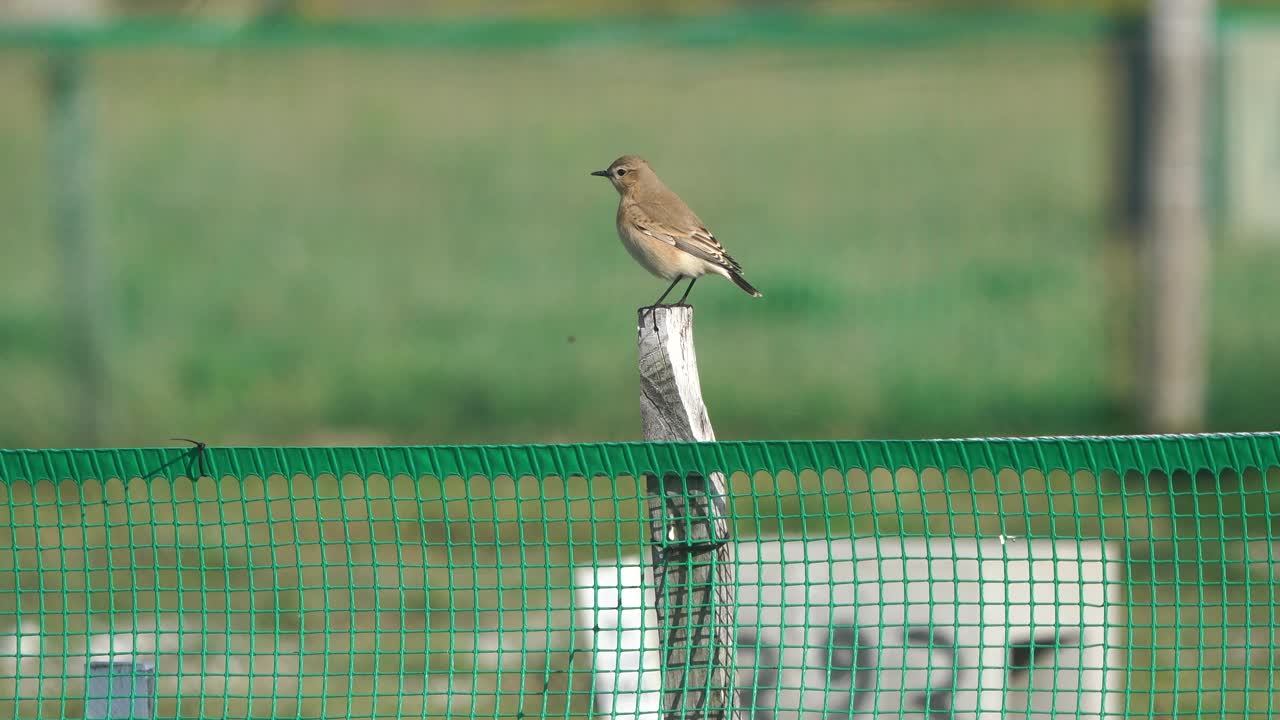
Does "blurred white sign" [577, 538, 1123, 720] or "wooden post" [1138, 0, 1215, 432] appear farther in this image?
"wooden post" [1138, 0, 1215, 432]

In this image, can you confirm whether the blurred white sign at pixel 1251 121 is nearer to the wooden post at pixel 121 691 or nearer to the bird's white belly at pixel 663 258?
the bird's white belly at pixel 663 258

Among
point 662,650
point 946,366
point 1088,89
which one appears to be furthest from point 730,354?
point 662,650

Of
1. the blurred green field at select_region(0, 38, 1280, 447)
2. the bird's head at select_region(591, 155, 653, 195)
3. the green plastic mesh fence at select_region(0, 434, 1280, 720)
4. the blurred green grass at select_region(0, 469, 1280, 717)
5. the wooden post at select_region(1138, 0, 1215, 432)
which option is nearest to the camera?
the green plastic mesh fence at select_region(0, 434, 1280, 720)

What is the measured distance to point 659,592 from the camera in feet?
14.1

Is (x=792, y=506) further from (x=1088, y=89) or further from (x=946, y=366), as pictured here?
(x=1088, y=89)

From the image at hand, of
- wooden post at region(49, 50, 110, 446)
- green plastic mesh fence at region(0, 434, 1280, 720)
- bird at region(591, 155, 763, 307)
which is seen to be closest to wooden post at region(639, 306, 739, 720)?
green plastic mesh fence at region(0, 434, 1280, 720)

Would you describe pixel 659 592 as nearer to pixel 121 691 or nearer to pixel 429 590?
pixel 429 590

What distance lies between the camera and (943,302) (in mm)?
11164

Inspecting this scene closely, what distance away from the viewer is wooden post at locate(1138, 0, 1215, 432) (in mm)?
10219

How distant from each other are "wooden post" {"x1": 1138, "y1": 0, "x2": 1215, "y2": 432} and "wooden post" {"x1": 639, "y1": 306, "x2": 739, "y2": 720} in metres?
6.72

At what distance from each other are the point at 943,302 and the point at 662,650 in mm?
7288

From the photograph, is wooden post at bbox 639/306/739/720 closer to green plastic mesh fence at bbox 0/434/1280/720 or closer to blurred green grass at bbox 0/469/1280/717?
green plastic mesh fence at bbox 0/434/1280/720

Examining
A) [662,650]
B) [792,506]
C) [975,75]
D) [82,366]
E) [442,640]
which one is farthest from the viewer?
[975,75]

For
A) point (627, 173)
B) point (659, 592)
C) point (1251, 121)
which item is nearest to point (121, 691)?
point (659, 592)
